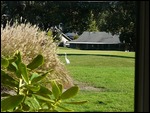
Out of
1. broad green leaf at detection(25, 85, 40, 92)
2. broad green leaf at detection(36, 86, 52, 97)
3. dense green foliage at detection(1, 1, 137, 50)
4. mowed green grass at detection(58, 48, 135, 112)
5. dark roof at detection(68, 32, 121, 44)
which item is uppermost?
dense green foliage at detection(1, 1, 137, 50)

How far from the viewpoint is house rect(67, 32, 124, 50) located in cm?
292

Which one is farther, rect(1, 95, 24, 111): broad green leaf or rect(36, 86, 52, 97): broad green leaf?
rect(36, 86, 52, 97): broad green leaf

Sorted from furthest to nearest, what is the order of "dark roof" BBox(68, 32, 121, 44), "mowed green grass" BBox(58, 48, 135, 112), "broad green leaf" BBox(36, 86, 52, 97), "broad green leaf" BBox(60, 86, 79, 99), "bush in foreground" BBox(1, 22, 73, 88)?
"mowed green grass" BBox(58, 48, 135, 112) < "dark roof" BBox(68, 32, 121, 44) < "bush in foreground" BBox(1, 22, 73, 88) < "broad green leaf" BBox(36, 86, 52, 97) < "broad green leaf" BBox(60, 86, 79, 99)

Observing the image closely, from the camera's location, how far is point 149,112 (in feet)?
2.63

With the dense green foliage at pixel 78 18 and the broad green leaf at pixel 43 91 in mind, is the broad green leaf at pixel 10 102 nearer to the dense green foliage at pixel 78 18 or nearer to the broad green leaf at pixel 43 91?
the broad green leaf at pixel 43 91

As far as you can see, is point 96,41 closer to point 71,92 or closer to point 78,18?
point 78,18

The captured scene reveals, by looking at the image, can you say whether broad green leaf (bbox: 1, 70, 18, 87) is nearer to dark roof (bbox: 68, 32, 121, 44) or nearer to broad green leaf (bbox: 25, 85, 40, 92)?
broad green leaf (bbox: 25, 85, 40, 92)

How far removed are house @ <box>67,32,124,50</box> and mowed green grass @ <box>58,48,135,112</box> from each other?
11 centimetres

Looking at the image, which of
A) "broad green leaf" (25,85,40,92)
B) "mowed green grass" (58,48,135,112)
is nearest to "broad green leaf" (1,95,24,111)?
"broad green leaf" (25,85,40,92)

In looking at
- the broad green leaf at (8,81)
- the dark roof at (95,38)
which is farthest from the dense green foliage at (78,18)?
the broad green leaf at (8,81)

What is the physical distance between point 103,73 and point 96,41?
1425 millimetres

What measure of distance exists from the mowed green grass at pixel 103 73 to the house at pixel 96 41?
4.2 inches

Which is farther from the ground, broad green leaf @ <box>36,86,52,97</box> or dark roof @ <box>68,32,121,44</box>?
dark roof @ <box>68,32,121,44</box>

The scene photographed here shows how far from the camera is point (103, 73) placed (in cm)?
453
